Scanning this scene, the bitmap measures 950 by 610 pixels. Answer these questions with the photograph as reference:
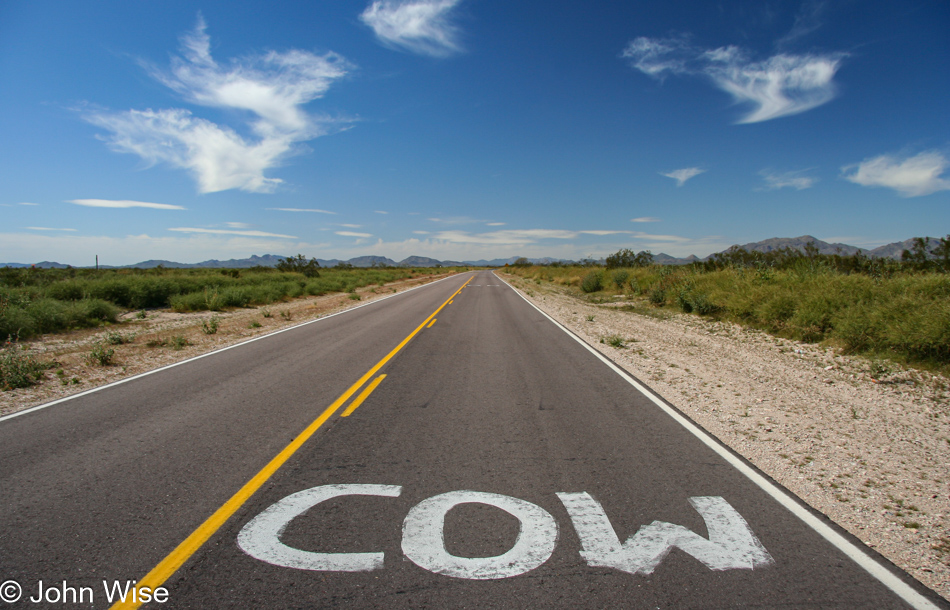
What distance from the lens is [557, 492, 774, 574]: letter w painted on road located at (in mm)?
2982

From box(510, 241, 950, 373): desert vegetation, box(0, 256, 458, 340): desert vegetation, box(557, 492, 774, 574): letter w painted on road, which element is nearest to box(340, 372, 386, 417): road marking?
box(557, 492, 774, 574): letter w painted on road

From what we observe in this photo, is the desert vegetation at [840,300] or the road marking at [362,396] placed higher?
the desert vegetation at [840,300]

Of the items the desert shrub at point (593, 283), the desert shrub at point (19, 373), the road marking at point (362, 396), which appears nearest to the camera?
the road marking at point (362, 396)

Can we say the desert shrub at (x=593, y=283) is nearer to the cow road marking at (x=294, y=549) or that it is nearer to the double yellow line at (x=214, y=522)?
the double yellow line at (x=214, y=522)

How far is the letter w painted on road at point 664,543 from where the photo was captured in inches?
117

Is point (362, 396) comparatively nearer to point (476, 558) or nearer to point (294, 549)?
point (294, 549)

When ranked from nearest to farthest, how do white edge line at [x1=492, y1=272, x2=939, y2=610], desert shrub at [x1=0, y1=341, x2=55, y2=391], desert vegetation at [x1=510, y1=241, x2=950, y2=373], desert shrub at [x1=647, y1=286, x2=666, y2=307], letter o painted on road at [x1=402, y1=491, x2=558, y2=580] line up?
white edge line at [x1=492, y1=272, x2=939, y2=610] → letter o painted on road at [x1=402, y1=491, x2=558, y2=580] → desert shrub at [x1=0, y1=341, x2=55, y2=391] → desert vegetation at [x1=510, y1=241, x2=950, y2=373] → desert shrub at [x1=647, y1=286, x2=666, y2=307]

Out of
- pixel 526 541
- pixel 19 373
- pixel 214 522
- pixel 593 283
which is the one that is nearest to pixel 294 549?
pixel 214 522

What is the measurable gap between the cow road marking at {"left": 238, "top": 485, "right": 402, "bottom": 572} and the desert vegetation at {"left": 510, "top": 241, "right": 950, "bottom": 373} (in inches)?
400

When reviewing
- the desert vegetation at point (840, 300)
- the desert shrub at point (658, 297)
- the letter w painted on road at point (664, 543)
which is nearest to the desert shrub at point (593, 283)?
the desert vegetation at point (840, 300)

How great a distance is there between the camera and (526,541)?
125 inches

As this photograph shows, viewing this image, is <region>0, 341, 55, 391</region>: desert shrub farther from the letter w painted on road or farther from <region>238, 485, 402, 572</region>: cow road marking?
the letter w painted on road

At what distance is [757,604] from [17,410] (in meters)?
8.90

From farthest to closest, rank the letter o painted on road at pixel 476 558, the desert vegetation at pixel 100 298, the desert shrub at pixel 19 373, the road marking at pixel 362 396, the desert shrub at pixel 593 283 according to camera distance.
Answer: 1. the desert shrub at pixel 593 283
2. the desert vegetation at pixel 100 298
3. the desert shrub at pixel 19 373
4. the road marking at pixel 362 396
5. the letter o painted on road at pixel 476 558
